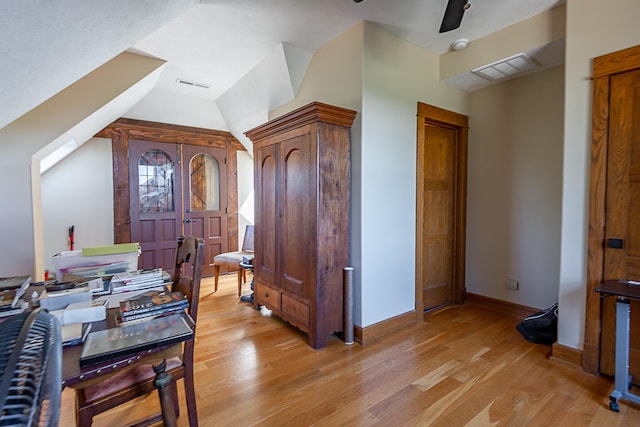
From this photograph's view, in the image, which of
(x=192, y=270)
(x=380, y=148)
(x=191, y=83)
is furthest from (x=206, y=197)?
(x=192, y=270)

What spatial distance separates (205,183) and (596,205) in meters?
4.76

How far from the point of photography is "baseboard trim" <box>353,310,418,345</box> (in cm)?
262

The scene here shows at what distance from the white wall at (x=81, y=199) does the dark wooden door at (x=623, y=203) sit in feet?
17.6

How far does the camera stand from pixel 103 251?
2184 millimetres

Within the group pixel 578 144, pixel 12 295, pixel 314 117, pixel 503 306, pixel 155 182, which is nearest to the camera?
pixel 12 295

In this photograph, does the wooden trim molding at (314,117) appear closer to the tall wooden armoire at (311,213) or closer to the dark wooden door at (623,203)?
the tall wooden armoire at (311,213)

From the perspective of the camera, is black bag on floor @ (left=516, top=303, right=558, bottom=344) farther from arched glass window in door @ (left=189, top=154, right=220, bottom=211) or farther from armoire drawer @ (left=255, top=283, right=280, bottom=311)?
arched glass window in door @ (left=189, top=154, right=220, bottom=211)

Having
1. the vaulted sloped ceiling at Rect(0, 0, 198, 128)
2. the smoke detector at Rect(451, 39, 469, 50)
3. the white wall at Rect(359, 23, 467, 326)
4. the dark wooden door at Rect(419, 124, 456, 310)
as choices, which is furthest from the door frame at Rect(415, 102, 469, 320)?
the vaulted sloped ceiling at Rect(0, 0, 198, 128)

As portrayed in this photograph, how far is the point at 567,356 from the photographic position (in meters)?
2.23

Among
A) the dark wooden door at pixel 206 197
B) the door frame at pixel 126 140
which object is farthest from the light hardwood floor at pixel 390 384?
the door frame at pixel 126 140

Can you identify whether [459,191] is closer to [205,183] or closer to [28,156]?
[205,183]

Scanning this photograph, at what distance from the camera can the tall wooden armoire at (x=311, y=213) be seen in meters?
2.49

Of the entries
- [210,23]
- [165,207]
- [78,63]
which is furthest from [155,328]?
[165,207]

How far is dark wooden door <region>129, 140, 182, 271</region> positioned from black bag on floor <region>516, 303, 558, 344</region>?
4360mm
